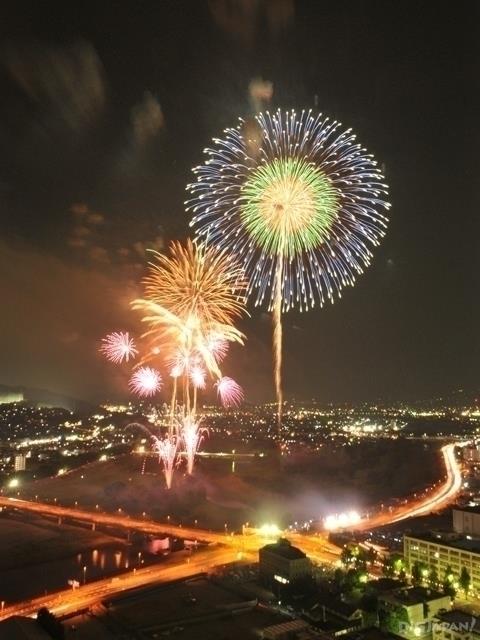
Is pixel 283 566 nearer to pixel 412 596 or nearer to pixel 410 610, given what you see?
pixel 412 596

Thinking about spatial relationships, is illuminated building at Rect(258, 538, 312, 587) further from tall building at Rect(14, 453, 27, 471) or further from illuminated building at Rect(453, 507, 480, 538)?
tall building at Rect(14, 453, 27, 471)

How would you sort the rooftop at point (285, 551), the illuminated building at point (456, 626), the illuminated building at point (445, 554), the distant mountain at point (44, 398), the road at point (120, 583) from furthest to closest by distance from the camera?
the distant mountain at point (44, 398)
the illuminated building at point (445, 554)
the rooftop at point (285, 551)
the road at point (120, 583)
the illuminated building at point (456, 626)

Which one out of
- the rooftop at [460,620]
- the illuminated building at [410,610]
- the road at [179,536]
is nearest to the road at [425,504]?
the road at [179,536]

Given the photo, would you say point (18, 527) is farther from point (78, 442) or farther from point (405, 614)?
point (78, 442)

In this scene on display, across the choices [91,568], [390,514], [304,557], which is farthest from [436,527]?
[91,568]

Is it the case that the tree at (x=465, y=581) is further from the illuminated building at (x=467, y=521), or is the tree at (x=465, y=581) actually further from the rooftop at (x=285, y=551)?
the illuminated building at (x=467, y=521)

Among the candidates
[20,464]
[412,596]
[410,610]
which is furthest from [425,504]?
[20,464]
